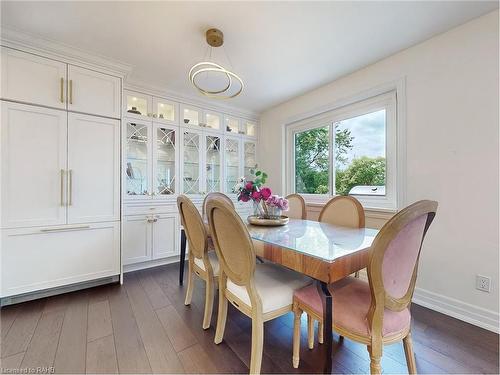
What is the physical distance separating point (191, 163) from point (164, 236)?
1118mm

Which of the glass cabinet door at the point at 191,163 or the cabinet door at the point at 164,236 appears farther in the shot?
the glass cabinet door at the point at 191,163

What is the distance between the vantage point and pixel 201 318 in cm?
174

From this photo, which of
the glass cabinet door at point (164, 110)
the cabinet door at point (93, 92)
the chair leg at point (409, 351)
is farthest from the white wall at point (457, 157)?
the cabinet door at point (93, 92)

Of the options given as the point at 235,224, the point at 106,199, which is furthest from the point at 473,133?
the point at 106,199

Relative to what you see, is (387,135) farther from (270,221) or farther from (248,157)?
(248,157)

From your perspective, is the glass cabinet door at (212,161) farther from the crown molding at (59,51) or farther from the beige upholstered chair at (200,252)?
the beige upholstered chair at (200,252)

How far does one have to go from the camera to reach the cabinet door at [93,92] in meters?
2.09

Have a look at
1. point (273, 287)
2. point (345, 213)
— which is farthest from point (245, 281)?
point (345, 213)

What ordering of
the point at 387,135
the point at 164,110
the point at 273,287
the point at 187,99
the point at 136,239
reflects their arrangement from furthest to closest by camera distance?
the point at 187,99, the point at 164,110, the point at 136,239, the point at 387,135, the point at 273,287

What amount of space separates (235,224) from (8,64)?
248cm

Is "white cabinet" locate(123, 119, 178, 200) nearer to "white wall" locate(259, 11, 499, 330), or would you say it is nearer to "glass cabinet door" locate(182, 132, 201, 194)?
"glass cabinet door" locate(182, 132, 201, 194)

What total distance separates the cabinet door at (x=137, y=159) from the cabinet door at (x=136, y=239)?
300 mm

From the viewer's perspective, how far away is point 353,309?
105 cm

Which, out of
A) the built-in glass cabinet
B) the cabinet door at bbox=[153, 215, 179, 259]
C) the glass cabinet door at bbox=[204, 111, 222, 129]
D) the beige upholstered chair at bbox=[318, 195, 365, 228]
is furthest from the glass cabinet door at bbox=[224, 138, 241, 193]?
the beige upholstered chair at bbox=[318, 195, 365, 228]
